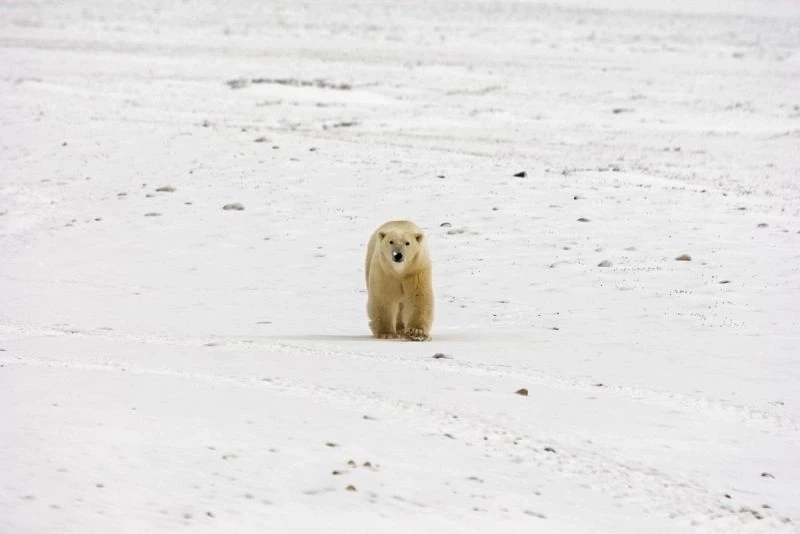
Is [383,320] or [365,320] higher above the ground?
[383,320]

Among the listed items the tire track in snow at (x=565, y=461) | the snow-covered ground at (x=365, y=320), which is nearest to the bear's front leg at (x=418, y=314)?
the snow-covered ground at (x=365, y=320)

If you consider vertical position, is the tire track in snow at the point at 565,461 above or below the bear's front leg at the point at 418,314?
below

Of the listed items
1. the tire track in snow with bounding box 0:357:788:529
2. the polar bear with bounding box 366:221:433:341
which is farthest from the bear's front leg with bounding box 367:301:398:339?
the tire track in snow with bounding box 0:357:788:529

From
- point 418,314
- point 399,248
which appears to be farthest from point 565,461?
point 418,314

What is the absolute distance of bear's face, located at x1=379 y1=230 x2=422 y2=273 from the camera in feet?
28.4

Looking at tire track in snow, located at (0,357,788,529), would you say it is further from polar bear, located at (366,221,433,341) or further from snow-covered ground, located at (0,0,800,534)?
polar bear, located at (366,221,433,341)

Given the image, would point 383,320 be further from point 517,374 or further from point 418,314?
point 517,374

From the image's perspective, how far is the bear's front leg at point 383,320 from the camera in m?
9.12

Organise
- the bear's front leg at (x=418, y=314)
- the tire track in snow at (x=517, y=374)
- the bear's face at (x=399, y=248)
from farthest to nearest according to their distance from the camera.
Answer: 1. the bear's front leg at (x=418, y=314)
2. the bear's face at (x=399, y=248)
3. the tire track in snow at (x=517, y=374)

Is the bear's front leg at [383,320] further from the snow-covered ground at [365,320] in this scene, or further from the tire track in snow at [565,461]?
the tire track in snow at [565,461]

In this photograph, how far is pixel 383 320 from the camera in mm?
9172

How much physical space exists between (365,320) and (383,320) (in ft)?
3.93

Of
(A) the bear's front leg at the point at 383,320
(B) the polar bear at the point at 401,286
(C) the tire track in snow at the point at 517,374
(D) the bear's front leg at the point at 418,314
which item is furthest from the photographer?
(A) the bear's front leg at the point at 383,320

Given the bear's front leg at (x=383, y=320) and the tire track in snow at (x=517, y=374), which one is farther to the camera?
the bear's front leg at (x=383, y=320)
